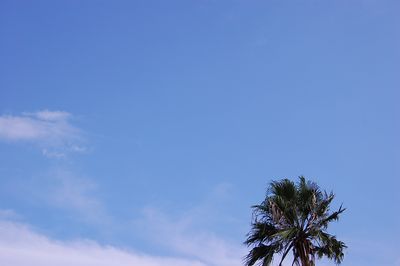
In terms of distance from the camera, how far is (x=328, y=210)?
1237 inches

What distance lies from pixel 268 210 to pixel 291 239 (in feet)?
6.46

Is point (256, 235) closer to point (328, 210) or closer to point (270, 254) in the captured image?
point (270, 254)

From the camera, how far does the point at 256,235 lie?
1243 inches

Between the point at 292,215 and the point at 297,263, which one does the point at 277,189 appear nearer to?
the point at 292,215

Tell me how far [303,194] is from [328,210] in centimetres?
151

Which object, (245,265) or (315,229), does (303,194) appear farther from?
(245,265)

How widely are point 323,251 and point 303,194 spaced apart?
307cm

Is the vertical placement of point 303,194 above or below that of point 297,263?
above

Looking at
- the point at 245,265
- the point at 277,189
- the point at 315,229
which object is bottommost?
the point at 245,265

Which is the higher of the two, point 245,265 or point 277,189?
point 277,189

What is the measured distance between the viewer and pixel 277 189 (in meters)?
32.2

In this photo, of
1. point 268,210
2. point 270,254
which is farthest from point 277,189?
point 270,254

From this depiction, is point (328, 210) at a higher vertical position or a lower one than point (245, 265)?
higher

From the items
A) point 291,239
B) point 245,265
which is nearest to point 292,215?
point 291,239
